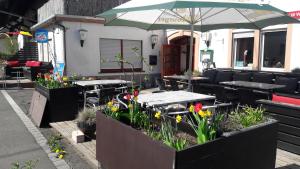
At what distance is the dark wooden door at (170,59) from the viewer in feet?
41.9

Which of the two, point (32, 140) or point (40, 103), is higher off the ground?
point (40, 103)

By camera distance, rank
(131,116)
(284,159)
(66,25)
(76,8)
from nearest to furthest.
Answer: (131,116)
(284,159)
(66,25)
(76,8)

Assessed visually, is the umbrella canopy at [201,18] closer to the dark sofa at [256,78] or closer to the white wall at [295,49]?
the dark sofa at [256,78]

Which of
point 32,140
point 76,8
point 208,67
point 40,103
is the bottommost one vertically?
point 32,140

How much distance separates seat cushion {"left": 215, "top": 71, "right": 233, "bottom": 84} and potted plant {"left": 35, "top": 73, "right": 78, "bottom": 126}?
4620 mm

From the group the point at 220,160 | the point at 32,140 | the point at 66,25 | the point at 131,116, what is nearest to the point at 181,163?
A: the point at 220,160

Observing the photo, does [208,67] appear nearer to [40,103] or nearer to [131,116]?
[40,103]

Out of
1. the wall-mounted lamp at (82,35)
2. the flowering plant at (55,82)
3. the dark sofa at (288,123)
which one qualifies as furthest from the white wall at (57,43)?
the dark sofa at (288,123)

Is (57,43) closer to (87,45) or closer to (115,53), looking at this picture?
(87,45)

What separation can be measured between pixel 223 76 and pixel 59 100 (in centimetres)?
515

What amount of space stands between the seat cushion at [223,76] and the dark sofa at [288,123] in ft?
14.3

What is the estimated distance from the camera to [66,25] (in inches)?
419

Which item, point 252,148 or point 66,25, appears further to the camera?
point 66,25

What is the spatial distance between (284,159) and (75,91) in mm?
4145
